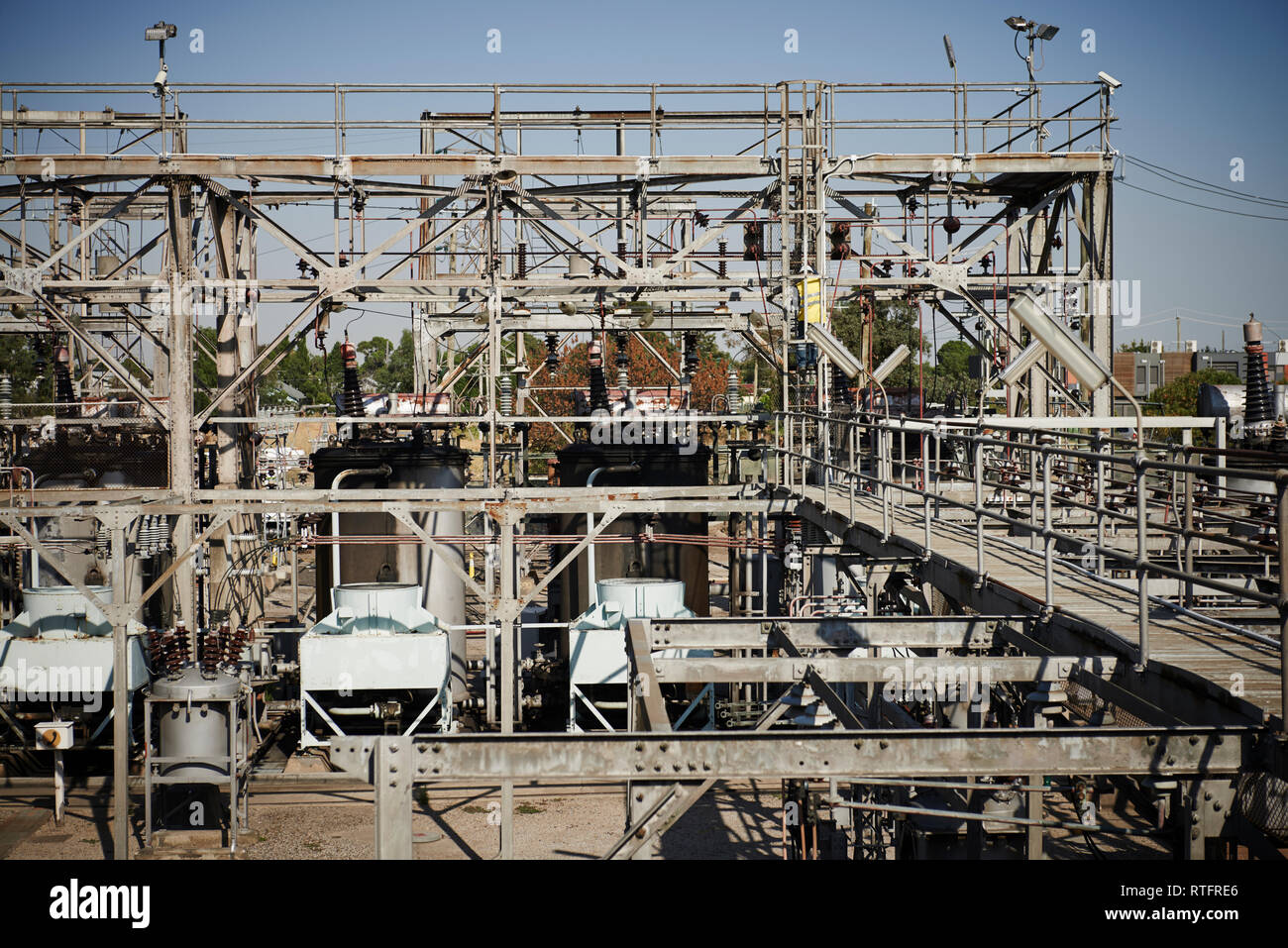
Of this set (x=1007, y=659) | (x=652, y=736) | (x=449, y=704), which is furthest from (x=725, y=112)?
(x=652, y=736)

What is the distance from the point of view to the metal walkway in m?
6.34

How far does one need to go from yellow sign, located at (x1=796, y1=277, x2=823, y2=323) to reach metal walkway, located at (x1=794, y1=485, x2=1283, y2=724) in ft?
12.2

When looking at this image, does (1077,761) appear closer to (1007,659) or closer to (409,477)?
(1007,659)

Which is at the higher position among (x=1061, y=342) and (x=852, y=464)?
(x=1061, y=342)

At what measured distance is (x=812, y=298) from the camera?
1725cm

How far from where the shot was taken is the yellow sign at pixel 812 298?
17219 millimetres

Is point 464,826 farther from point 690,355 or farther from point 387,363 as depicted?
point 387,363

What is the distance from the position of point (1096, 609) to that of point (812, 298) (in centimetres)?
938

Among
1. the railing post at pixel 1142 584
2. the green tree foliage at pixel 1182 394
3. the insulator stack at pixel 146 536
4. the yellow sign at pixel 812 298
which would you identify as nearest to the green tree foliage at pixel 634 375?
the green tree foliage at pixel 1182 394

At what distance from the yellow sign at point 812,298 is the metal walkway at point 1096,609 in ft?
12.2
